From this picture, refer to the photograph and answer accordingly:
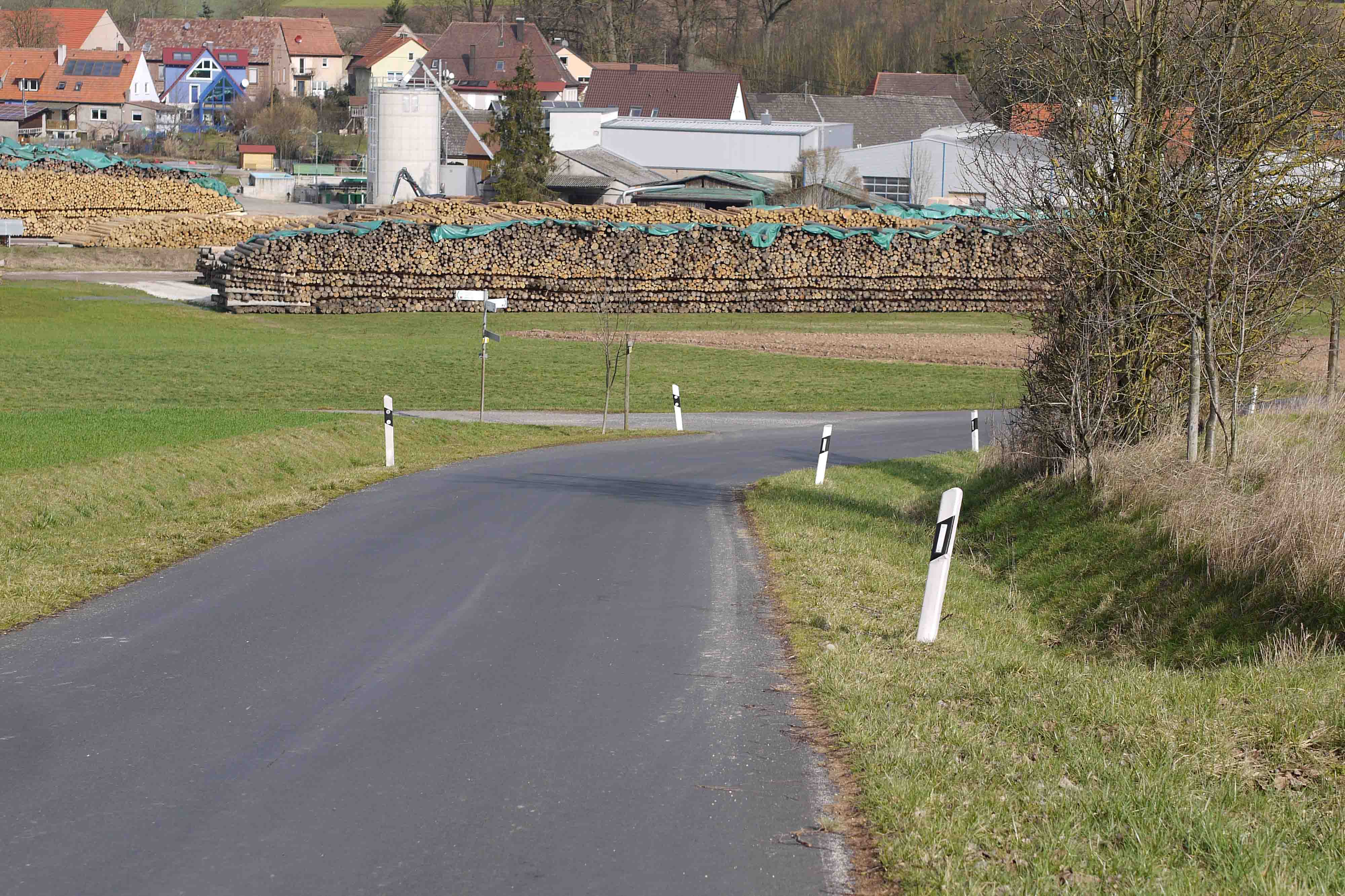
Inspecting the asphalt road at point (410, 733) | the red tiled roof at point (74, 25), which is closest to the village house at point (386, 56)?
the red tiled roof at point (74, 25)

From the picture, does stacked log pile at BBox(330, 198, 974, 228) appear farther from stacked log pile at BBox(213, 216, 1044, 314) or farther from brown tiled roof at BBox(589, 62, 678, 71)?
brown tiled roof at BBox(589, 62, 678, 71)

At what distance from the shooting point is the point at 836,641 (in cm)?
964

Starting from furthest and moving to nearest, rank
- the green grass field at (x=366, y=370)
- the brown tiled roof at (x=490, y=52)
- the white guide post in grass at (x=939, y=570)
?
the brown tiled roof at (x=490, y=52) < the green grass field at (x=366, y=370) < the white guide post in grass at (x=939, y=570)

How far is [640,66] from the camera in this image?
112 metres

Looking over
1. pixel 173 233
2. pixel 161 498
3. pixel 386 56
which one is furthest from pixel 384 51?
pixel 161 498

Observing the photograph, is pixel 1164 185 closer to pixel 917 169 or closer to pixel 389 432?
pixel 389 432

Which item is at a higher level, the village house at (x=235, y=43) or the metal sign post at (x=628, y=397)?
the village house at (x=235, y=43)

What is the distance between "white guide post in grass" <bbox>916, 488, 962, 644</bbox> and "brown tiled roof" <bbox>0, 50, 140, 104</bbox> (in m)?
132

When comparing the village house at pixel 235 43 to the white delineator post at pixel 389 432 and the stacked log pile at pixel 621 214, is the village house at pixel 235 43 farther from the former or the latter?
the white delineator post at pixel 389 432

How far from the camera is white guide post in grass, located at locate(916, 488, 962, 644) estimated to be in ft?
31.7

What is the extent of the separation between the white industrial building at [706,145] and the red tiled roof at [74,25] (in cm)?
8747

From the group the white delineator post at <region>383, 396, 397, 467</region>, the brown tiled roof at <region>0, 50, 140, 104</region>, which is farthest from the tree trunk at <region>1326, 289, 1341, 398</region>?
the brown tiled roof at <region>0, 50, 140, 104</region>

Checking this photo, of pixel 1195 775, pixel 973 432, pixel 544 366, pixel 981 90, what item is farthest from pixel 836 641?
pixel 544 366

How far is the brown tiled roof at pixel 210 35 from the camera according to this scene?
147625 millimetres
